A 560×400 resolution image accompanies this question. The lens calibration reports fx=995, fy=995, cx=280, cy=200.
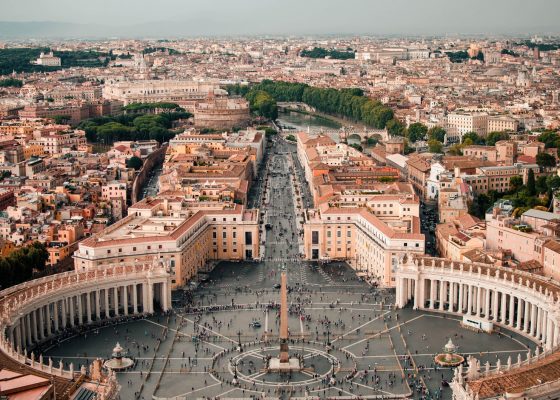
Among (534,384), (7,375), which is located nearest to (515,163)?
(534,384)

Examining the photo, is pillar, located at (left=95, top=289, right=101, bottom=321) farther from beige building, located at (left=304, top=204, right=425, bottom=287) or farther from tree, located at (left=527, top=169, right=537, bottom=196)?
tree, located at (left=527, top=169, right=537, bottom=196)

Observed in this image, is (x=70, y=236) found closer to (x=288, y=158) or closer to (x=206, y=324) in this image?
(x=206, y=324)

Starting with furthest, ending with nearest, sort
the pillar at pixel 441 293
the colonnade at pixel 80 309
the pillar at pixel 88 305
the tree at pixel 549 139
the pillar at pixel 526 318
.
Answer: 1. the tree at pixel 549 139
2. the pillar at pixel 441 293
3. the pillar at pixel 88 305
4. the pillar at pixel 526 318
5. the colonnade at pixel 80 309

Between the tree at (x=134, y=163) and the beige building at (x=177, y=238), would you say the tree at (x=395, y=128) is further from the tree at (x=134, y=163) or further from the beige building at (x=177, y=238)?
the beige building at (x=177, y=238)

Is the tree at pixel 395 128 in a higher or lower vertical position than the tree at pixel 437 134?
lower

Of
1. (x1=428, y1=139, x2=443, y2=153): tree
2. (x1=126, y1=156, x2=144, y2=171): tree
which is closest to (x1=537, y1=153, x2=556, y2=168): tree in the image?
(x1=428, y1=139, x2=443, y2=153): tree

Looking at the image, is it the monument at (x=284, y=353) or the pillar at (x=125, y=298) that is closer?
the monument at (x=284, y=353)

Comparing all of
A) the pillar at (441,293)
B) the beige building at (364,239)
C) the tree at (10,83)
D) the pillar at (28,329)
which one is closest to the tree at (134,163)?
the beige building at (364,239)
